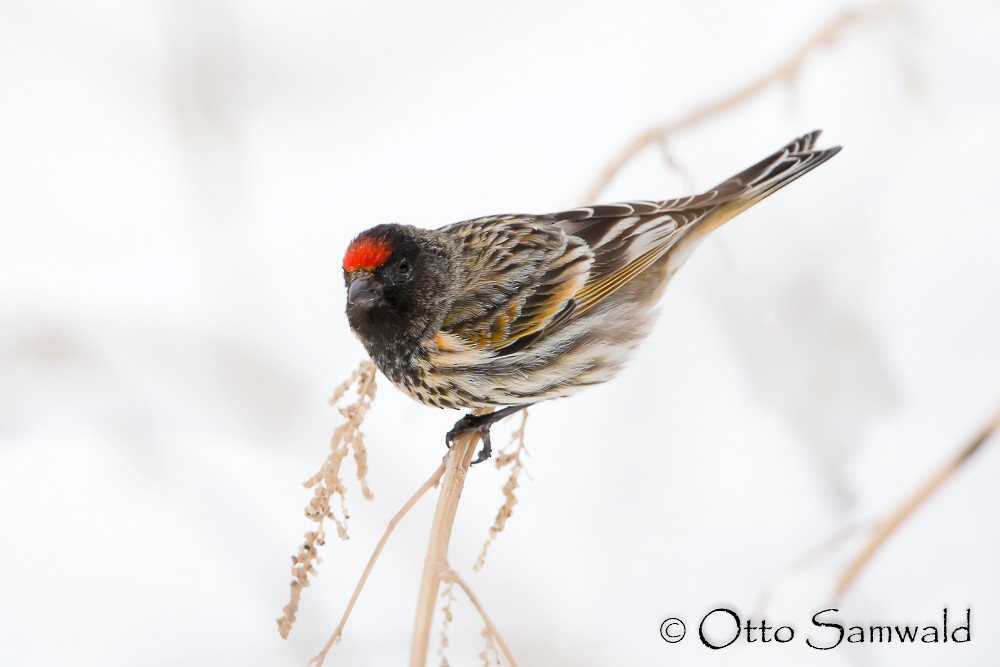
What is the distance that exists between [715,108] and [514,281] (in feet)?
2.98

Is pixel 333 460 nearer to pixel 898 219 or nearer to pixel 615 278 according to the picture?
pixel 615 278

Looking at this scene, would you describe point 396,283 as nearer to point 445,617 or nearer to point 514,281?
point 514,281

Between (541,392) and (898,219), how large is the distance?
2.17 m

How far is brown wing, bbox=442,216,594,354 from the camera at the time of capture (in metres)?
3.10

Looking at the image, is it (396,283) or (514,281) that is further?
(514,281)

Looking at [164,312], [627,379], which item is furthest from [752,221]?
[164,312]

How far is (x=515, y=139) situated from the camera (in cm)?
479

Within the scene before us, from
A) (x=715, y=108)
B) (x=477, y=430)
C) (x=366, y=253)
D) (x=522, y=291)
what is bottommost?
(x=477, y=430)

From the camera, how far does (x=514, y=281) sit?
10.5 ft

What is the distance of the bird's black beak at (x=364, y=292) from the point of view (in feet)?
9.12

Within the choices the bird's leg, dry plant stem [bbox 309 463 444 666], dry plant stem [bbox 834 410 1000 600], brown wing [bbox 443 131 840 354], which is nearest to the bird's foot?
the bird's leg

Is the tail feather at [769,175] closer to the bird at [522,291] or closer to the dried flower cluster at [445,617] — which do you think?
the bird at [522,291]

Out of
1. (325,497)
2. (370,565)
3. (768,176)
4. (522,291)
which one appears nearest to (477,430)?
(522,291)

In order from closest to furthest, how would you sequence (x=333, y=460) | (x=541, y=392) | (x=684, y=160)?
(x=333, y=460) → (x=541, y=392) → (x=684, y=160)
